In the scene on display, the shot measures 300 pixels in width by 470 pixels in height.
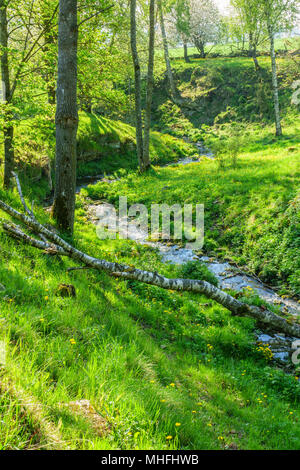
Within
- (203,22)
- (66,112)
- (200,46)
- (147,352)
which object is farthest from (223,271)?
(203,22)

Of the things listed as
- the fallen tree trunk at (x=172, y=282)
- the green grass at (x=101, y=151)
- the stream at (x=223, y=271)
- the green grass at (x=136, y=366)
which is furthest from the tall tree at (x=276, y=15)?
the green grass at (x=136, y=366)

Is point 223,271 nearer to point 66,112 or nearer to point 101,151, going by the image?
point 66,112

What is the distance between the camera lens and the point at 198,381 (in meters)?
4.57

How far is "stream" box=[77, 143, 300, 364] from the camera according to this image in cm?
614

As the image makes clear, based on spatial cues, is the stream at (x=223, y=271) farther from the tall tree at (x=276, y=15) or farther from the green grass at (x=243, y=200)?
the tall tree at (x=276, y=15)

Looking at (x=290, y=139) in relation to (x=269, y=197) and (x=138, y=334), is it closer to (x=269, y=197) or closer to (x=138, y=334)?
(x=269, y=197)

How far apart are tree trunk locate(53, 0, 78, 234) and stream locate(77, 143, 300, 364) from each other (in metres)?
4.07

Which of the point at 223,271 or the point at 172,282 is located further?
the point at 223,271

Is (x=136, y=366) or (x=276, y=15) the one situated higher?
(x=276, y=15)

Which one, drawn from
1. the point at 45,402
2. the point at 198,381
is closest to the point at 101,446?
the point at 45,402

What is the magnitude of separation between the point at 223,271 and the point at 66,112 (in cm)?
675

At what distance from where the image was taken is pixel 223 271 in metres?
9.74

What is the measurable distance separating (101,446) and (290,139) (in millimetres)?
26515

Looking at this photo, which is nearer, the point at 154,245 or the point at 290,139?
the point at 154,245
